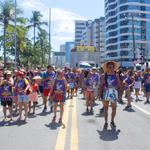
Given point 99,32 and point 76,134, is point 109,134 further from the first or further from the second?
point 99,32

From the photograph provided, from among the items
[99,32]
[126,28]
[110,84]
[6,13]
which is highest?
[99,32]

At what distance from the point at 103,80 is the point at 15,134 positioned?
2.84 m

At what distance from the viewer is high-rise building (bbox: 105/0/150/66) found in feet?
387

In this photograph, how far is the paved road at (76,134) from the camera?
917cm

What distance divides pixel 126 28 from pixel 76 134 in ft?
361

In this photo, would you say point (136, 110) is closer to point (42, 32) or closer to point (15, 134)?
point (15, 134)

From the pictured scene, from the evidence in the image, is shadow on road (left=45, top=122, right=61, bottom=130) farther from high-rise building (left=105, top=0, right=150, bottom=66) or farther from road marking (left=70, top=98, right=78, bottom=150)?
high-rise building (left=105, top=0, right=150, bottom=66)

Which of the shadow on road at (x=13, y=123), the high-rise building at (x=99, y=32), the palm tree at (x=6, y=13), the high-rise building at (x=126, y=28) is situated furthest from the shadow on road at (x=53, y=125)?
the high-rise building at (x=99, y=32)

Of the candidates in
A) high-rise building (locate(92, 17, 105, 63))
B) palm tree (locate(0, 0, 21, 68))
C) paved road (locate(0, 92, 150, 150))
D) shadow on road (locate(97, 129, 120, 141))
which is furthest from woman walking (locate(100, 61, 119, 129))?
high-rise building (locate(92, 17, 105, 63))

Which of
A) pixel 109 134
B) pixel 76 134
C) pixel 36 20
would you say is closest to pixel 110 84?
pixel 109 134

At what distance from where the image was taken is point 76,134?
1062cm

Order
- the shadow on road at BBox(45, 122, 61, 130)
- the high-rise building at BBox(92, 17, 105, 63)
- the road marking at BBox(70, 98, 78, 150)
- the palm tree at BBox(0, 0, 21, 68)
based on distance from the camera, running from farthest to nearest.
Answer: the high-rise building at BBox(92, 17, 105, 63) < the palm tree at BBox(0, 0, 21, 68) < the shadow on road at BBox(45, 122, 61, 130) < the road marking at BBox(70, 98, 78, 150)

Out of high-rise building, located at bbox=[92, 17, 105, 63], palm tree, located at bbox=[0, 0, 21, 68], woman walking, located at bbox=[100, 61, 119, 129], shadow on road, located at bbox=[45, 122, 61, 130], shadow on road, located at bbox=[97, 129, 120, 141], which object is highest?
high-rise building, located at bbox=[92, 17, 105, 63]

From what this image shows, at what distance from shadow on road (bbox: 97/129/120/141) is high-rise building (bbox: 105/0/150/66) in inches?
4101
